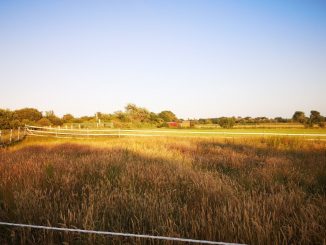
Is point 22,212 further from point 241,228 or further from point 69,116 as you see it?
point 69,116

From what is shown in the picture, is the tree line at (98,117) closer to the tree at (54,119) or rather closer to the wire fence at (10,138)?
the tree at (54,119)

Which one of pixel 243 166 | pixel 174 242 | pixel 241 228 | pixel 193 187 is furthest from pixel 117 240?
pixel 243 166

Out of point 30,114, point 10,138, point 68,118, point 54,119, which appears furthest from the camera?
point 68,118

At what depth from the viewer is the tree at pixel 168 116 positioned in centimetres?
12319

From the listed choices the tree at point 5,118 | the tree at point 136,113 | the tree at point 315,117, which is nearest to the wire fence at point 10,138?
the tree at point 5,118

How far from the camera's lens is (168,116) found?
126000 mm

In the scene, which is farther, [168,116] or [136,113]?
[168,116]

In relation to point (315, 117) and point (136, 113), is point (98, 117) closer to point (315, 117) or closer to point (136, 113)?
point (136, 113)

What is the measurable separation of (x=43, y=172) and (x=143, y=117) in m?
82.6

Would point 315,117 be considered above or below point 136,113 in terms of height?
below

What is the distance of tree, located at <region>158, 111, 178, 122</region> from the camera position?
123188 mm

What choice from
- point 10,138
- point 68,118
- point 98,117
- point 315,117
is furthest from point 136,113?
point 10,138

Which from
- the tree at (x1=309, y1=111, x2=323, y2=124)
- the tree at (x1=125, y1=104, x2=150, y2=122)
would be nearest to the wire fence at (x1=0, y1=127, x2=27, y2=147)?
the tree at (x1=125, y1=104, x2=150, y2=122)

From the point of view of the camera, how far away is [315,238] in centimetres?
250
